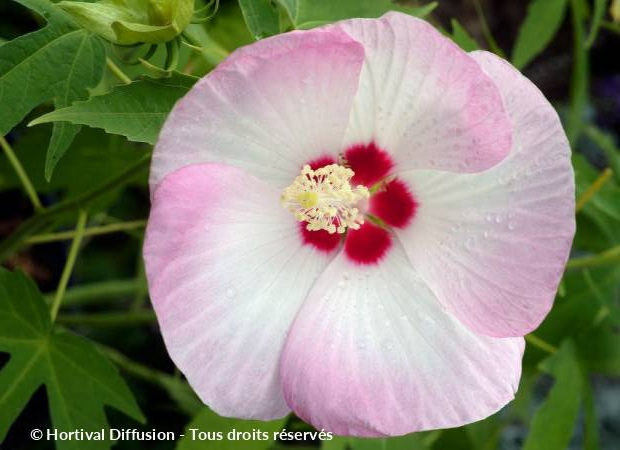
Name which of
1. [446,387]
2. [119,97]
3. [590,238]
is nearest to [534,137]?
[446,387]

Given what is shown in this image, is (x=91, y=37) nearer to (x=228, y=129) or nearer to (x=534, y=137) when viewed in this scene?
(x=228, y=129)

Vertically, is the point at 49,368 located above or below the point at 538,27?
below

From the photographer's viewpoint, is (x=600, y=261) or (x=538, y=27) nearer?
(x=600, y=261)

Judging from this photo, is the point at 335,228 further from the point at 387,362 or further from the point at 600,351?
the point at 600,351

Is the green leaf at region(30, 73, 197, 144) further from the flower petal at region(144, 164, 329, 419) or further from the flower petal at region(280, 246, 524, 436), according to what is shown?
the flower petal at region(280, 246, 524, 436)

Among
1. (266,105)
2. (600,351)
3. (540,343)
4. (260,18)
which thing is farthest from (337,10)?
(600,351)
